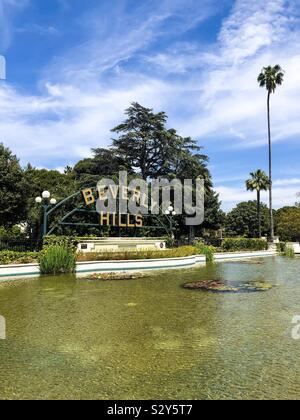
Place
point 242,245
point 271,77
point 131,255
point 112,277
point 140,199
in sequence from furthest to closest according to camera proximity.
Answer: point 271,77
point 242,245
point 140,199
point 131,255
point 112,277

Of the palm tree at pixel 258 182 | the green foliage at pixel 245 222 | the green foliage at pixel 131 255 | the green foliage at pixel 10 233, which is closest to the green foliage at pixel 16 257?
the green foliage at pixel 131 255

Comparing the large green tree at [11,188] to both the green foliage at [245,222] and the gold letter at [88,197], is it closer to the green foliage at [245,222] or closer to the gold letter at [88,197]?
the gold letter at [88,197]

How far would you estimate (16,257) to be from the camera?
17703 millimetres

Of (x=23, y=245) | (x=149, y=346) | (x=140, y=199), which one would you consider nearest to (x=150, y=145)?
(x=140, y=199)

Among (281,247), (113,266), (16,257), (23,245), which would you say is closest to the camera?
(16,257)

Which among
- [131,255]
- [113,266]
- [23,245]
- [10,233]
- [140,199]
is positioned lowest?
[113,266]

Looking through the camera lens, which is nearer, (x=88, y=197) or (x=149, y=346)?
(x=149, y=346)

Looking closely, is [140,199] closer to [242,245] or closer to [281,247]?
[242,245]

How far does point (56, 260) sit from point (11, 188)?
10.5 metres

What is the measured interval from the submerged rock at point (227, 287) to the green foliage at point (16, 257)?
8259 mm

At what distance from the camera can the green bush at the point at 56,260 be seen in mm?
17230

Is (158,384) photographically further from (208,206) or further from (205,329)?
(208,206)

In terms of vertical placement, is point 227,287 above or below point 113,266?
below

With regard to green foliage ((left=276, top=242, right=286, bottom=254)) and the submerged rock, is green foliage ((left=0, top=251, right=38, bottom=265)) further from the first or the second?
green foliage ((left=276, top=242, right=286, bottom=254))
